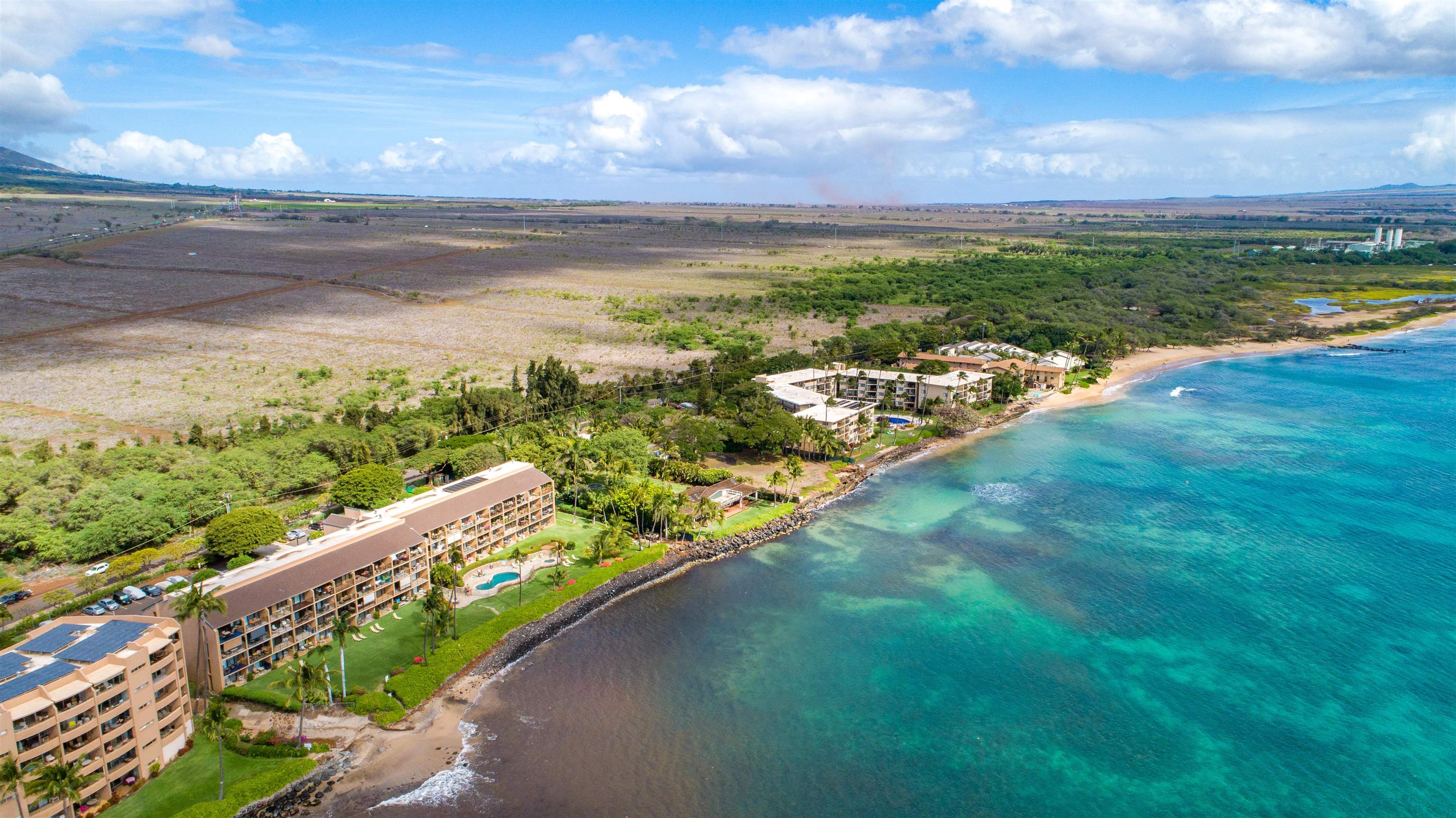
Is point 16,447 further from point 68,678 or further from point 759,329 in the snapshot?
point 759,329

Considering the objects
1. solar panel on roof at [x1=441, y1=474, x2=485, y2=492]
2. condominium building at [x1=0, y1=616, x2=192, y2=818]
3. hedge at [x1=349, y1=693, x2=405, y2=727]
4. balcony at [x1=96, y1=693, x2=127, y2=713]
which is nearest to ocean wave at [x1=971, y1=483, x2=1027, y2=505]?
solar panel on roof at [x1=441, y1=474, x2=485, y2=492]

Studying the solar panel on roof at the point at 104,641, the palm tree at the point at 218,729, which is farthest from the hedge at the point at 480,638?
the solar panel on roof at the point at 104,641

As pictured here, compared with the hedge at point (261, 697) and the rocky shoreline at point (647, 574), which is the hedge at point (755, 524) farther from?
the hedge at point (261, 697)

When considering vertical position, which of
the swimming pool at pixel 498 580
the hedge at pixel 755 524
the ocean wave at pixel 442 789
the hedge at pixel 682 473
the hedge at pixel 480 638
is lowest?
the ocean wave at pixel 442 789

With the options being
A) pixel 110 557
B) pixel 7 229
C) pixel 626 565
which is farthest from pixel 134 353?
pixel 7 229

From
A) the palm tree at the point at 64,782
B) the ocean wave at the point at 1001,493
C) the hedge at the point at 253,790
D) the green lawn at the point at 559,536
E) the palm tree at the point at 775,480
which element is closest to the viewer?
the palm tree at the point at 64,782
